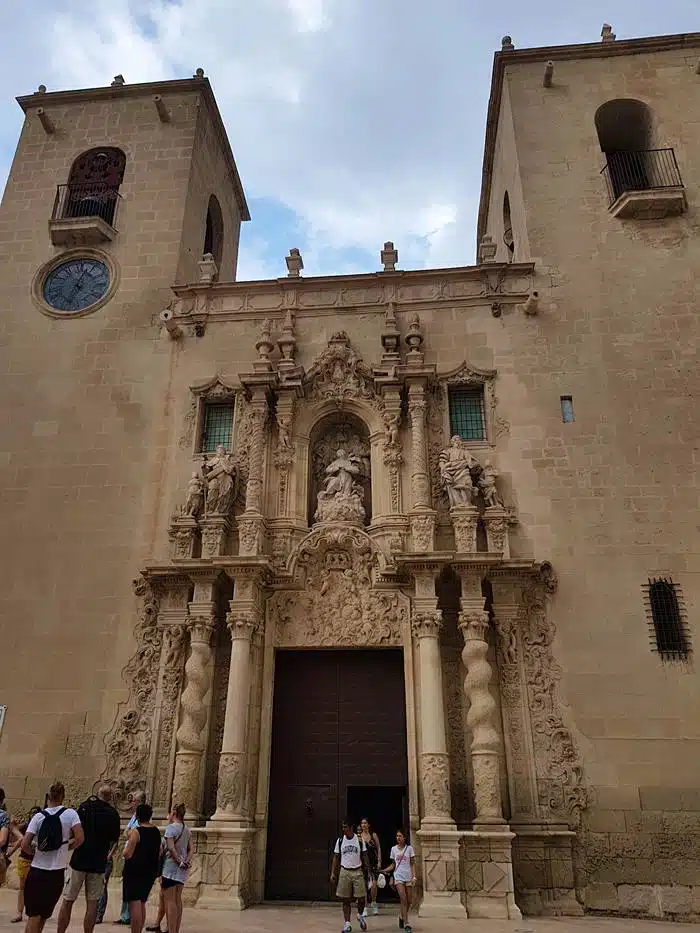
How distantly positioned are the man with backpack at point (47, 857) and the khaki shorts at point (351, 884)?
3928 millimetres

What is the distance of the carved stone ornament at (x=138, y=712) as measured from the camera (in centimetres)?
1255

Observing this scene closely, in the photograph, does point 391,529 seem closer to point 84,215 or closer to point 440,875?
point 440,875

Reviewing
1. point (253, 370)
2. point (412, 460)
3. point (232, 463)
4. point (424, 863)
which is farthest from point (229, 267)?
point (424, 863)

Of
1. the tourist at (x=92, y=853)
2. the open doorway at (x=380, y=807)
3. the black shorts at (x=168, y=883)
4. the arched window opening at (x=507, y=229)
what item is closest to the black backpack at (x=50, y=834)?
the tourist at (x=92, y=853)

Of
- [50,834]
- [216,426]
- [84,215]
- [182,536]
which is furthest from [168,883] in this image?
[84,215]

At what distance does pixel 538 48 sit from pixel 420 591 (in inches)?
572

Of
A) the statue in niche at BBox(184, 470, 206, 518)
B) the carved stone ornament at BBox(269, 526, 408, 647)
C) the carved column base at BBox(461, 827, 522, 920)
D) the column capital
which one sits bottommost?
the carved column base at BBox(461, 827, 522, 920)

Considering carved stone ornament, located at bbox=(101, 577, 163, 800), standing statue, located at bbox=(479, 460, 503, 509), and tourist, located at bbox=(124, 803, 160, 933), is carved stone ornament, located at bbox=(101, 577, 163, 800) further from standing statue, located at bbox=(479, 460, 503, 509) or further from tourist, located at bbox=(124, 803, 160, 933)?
standing statue, located at bbox=(479, 460, 503, 509)

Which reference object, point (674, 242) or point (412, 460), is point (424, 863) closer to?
point (412, 460)

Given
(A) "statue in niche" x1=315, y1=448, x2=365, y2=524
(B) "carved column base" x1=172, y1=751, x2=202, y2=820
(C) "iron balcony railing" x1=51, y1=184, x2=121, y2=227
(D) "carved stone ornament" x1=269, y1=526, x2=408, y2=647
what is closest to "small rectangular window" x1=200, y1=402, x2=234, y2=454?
(A) "statue in niche" x1=315, y1=448, x2=365, y2=524

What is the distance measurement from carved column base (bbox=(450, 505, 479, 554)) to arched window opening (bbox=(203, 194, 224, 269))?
39.1ft

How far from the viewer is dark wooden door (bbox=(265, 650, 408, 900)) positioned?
12.1 m

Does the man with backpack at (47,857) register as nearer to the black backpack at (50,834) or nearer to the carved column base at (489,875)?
the black backpack at (50,834)

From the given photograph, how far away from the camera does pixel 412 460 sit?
556 inches
